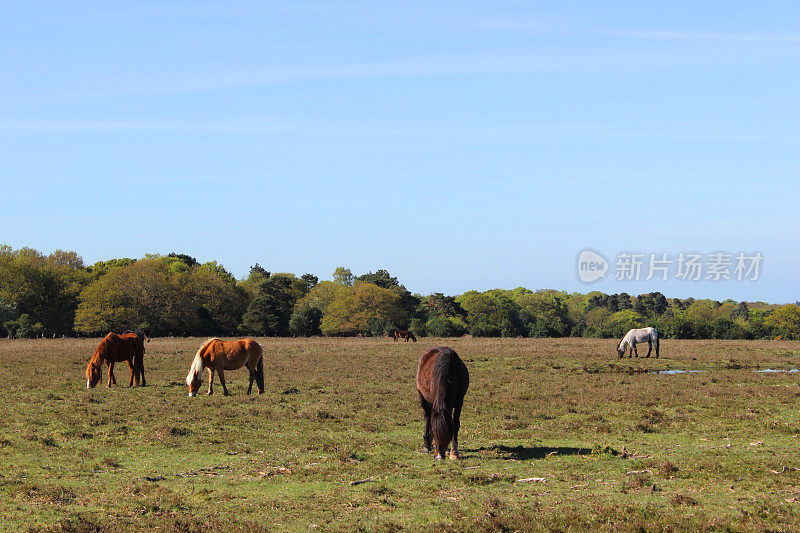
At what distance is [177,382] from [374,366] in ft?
37.6

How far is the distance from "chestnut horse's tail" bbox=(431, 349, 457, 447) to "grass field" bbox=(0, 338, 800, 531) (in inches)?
23.4

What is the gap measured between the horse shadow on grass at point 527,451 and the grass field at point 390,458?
0.04 m

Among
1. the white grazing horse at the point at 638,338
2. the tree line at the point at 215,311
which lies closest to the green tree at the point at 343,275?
the tree line at the point at 215,311

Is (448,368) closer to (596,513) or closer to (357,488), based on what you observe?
(357,488)

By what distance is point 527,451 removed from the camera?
541 inches

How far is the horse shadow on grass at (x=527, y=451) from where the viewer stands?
13135mm

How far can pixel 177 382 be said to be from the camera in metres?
26.4

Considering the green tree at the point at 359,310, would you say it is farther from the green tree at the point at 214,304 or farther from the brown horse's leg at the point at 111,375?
the brown horse's leg at the point at 111,375

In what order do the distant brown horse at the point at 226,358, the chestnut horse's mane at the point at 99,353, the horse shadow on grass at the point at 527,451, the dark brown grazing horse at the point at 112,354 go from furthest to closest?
the chestnut horse's mane at the point at 99,353
the dark brown grazing horse at the point at 112,354
the distant brown horse at the point at 226,358
the horse shadow on grass at the point at 527,451

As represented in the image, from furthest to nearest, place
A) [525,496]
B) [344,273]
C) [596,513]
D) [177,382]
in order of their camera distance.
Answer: [344,273]
[177,382]
[525,496]
[596,513]

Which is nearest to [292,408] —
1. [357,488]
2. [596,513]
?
[357,488]

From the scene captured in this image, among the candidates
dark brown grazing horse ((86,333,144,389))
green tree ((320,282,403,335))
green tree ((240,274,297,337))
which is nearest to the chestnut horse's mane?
dark brown grazing horse ((86,333,144,389))

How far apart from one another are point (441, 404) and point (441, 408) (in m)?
0.07

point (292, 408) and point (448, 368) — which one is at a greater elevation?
point (448, 368)
